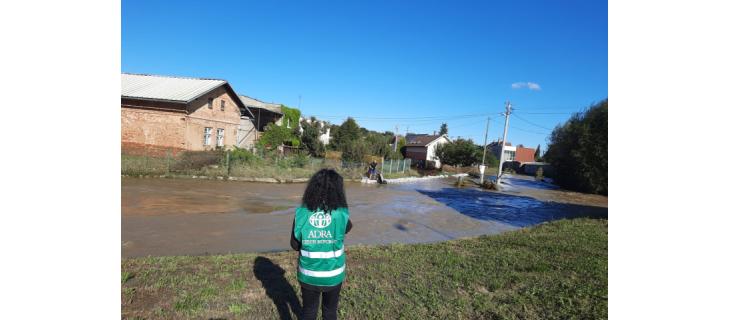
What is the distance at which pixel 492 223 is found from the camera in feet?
38.0

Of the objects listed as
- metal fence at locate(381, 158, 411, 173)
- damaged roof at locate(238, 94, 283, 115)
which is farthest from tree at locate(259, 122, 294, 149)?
metal fence at locate(381, 158, 411, 173)

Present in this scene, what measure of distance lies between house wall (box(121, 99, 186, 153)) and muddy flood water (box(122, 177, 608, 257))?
8.75 metres

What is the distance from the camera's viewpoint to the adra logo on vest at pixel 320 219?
106 inches

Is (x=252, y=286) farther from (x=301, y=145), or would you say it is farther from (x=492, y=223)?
(x=301, y=145)

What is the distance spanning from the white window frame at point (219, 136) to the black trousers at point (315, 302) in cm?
2655

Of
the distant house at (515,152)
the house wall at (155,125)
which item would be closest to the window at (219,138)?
the house wall at (155,125)

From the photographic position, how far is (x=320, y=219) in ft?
8.87

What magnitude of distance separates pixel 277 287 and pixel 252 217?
5.74 m

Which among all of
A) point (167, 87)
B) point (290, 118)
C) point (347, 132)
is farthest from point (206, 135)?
point (347, 132)

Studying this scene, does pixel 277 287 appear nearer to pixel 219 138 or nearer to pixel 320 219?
pixel 320 219

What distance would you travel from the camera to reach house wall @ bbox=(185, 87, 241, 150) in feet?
78.5

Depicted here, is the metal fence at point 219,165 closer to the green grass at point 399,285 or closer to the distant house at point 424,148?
the green grass at point 399,285

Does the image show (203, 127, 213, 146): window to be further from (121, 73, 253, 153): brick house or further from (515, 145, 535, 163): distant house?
(515, 145, 535, 163): distant house
